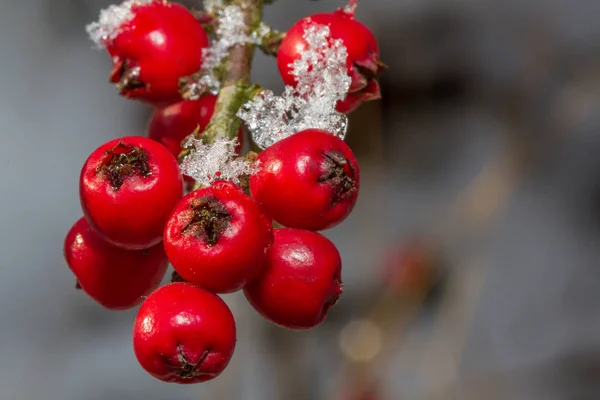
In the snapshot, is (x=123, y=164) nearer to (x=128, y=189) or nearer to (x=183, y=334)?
(x=128, y=189)

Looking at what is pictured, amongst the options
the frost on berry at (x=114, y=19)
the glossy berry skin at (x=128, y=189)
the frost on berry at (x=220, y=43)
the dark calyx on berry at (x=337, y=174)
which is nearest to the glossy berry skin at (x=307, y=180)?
the dark calyx on berry at (x=337, y=174)

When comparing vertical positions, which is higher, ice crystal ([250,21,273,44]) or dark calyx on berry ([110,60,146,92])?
ice crystal ([250,21,273,44])

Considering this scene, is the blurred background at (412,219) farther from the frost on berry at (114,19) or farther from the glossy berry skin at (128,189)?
the glossy berry skin at (128,189)

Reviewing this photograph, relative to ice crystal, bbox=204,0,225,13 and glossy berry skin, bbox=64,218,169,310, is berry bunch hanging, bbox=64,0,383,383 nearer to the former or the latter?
glossy berry skin, bbox=64,218,169,310

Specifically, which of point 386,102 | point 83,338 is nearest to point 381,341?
point 386,102

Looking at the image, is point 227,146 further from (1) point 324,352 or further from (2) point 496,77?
(2) point 496,77

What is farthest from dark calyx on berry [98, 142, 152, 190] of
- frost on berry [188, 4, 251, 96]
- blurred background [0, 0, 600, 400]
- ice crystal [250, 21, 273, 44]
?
blurred background [0, 0, 600, 400]

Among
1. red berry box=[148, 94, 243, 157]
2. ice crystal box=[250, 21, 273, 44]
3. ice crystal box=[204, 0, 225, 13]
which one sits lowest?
red berry box=[148, 94, 243, 157]
